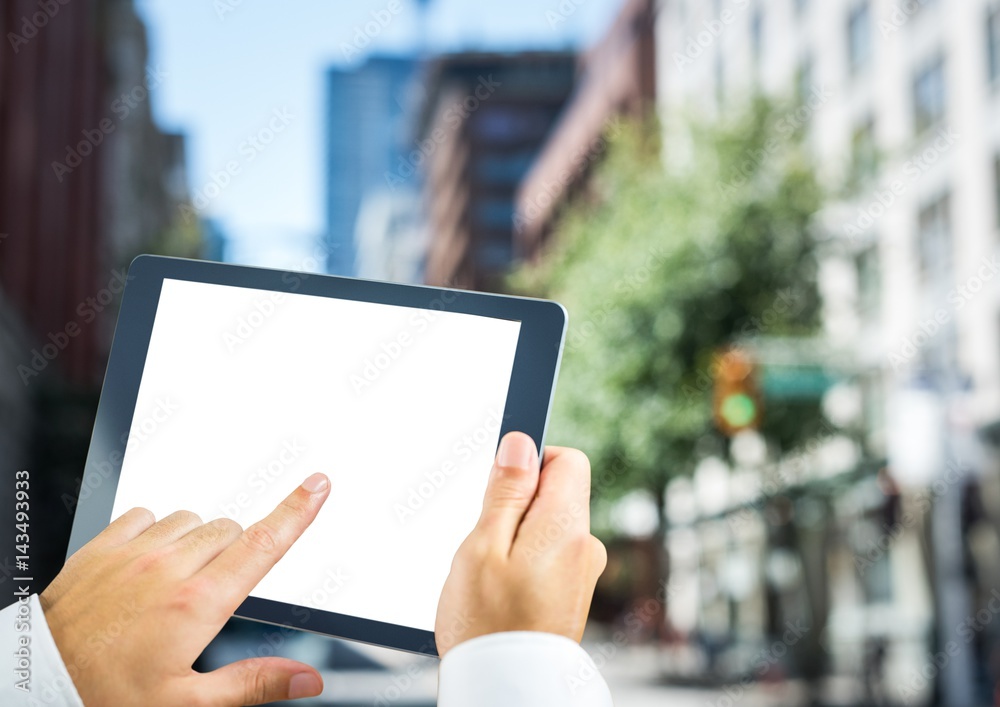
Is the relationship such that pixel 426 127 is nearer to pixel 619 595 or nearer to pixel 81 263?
pixel 619 595

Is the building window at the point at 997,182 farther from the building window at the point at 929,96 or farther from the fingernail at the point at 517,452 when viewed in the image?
the fingernail at the point at 517,452

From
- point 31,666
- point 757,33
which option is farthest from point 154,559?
point 757,33

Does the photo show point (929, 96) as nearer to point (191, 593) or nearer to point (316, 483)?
point (316, 483)

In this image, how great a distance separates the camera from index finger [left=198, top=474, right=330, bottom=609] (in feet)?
4.35

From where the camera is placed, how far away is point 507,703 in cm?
127

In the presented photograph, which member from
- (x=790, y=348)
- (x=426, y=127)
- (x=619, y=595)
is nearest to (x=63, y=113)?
(x=790, y=348)

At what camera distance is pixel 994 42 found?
22531mm

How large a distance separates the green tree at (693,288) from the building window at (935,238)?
3.73 meters

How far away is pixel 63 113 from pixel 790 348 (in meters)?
16.8

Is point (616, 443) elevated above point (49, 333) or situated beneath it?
situated beneath

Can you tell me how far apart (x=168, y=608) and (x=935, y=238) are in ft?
84.3

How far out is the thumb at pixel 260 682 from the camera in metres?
1.35

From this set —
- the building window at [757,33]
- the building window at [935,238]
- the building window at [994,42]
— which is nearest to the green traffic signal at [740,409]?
the building window at [994,42]

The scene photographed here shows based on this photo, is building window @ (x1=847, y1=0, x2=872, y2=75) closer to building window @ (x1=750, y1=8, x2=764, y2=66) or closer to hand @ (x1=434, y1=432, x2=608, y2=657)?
building window @ (x1=750, y1=8, x2=764, y2=66)
